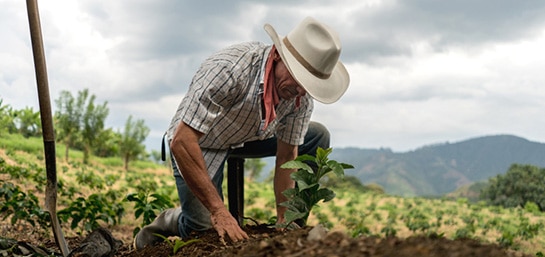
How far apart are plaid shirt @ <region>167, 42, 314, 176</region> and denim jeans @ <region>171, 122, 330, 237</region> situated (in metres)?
0.19

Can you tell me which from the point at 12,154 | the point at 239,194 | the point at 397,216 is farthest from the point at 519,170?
the point at 239,194

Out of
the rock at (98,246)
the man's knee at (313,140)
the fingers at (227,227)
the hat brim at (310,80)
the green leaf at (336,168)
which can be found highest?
the hat brim at (310,80)

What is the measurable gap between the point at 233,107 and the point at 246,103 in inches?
3.6

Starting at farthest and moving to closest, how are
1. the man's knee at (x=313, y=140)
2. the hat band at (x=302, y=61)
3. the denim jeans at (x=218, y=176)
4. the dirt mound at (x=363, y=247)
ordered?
1. the man's knee at (x=313, y=140)
2. the denim jeans at (x=218, y=176)
3. the hat band at (x=302, y=61)
4. the dirt mound at (x=363, y=247)

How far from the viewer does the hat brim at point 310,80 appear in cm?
285

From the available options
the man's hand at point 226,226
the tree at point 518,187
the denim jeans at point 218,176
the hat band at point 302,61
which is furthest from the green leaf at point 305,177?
A: the tree at point 518,187

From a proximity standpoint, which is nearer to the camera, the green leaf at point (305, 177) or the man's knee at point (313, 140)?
the green leaf at point (305, 177)

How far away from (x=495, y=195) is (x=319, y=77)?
19.9 meters

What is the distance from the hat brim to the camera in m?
2.85

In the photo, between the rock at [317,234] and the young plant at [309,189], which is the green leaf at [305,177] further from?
the rock at [317,234]

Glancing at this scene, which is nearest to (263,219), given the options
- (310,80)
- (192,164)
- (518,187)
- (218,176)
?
(218,176)

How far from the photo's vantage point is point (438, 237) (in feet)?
7.45

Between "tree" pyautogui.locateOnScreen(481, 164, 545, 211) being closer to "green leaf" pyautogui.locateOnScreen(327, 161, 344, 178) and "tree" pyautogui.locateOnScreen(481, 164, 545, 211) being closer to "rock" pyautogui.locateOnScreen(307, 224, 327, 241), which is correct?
"green leaf" pyautogui.locateOnScreen(327, 161, 344, 178)

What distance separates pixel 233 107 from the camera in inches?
129
